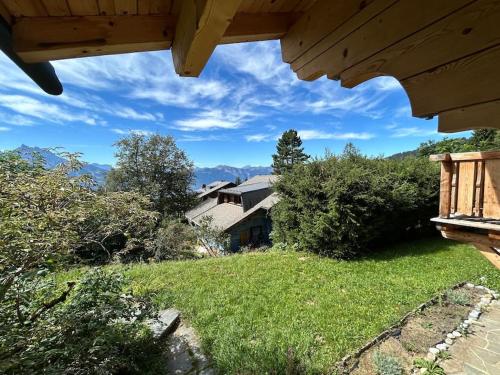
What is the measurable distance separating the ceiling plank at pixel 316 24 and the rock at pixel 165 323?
356cm

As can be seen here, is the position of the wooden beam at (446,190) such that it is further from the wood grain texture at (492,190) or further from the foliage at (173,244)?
the foliage at (173,244)

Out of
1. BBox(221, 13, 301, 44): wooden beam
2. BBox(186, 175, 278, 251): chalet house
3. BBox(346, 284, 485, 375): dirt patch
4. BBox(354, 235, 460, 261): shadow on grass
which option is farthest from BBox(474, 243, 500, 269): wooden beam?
BBox(186, 175, 278, 251): chalet house

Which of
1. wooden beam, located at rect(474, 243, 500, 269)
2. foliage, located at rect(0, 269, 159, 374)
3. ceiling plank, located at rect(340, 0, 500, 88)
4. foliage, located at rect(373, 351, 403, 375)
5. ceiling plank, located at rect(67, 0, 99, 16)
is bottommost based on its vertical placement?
foliage, located at rect(373, 351, 403, 375)

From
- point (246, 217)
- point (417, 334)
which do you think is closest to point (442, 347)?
point (417, 334)

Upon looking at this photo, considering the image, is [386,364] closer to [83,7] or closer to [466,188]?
[466,188]

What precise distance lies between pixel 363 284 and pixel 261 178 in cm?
2103

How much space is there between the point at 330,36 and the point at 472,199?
2492 millimetres

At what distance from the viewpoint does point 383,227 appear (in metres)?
8.49

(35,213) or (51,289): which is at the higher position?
(35,213)

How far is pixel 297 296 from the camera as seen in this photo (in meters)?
5.24

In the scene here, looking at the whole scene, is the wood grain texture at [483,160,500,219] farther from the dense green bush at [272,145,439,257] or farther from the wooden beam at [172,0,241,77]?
the dense green bush at [272,145,439,257]

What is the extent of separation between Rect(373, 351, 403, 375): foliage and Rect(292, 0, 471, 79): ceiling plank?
3399mm

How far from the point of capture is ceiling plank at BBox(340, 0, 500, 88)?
0.75m

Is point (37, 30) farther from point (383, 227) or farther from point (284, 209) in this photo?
point (383, 227)
